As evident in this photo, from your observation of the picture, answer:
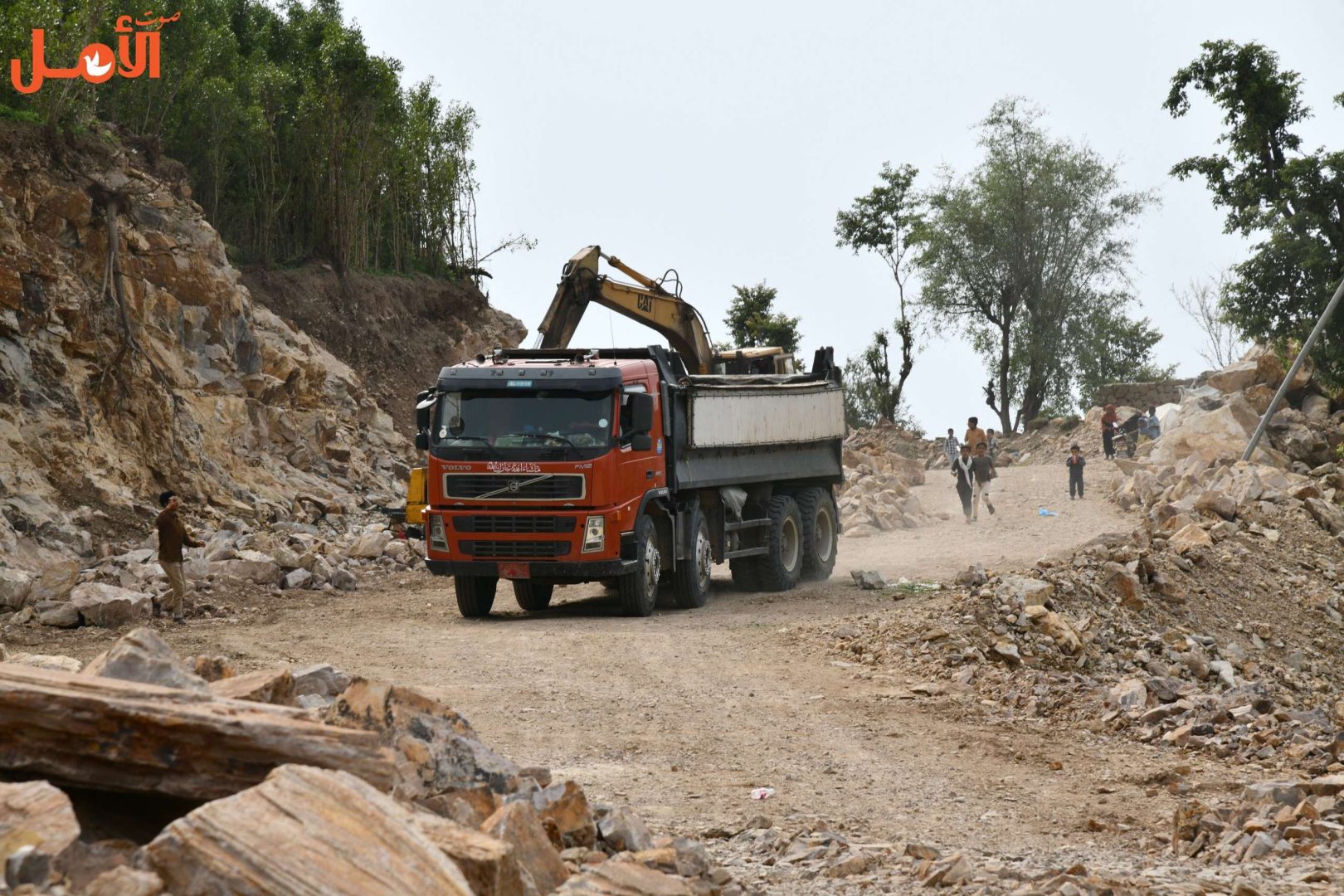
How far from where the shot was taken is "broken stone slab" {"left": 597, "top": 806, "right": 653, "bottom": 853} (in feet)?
20.1

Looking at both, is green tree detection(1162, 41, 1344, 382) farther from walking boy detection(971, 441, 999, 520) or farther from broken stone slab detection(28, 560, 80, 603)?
broken stone slab detection(28, 560, 80, 603)

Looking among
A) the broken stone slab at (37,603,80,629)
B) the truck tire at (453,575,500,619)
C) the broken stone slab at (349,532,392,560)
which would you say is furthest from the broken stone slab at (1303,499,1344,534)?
the broken stone slab at (37,603,80,629)

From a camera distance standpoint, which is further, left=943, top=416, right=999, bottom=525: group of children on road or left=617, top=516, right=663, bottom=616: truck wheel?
left=943, top=416, right=999, bottom=525: group of children on road

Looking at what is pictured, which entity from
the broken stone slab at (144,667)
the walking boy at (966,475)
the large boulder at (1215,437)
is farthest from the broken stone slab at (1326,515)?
the broken stone slab at (144,667)

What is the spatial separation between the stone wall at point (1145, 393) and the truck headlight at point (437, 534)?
3348cm

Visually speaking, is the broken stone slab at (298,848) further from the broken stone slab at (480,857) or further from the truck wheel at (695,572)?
the truck wheel at (695,572)

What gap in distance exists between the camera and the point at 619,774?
340 inches

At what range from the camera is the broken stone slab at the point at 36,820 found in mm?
4320

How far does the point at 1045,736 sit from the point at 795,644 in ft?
13.0

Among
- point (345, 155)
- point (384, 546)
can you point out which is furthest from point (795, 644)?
point (345, 155)

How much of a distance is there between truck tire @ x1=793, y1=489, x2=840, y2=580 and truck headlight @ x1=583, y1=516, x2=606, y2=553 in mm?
5275

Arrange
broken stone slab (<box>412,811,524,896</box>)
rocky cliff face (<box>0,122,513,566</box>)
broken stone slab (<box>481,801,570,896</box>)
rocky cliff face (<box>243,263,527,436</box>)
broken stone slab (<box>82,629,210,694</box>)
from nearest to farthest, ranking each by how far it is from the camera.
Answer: broken stone slab (<box>412,811,524,896</box>), broken stone slab (<box>481,801,570,896</box>), broken stone slab (<box>82,629,210,694</box>), rocky cliff face (<box>0,122,513,566</box>), rocky cliff face (<box>243,263,527,436</box>)

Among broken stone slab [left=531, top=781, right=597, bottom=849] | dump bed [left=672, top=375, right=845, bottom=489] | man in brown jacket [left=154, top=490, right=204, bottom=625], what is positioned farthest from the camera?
dump bed [left=672, top=375, right=845, bottom=489]

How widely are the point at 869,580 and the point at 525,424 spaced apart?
5.70 m
